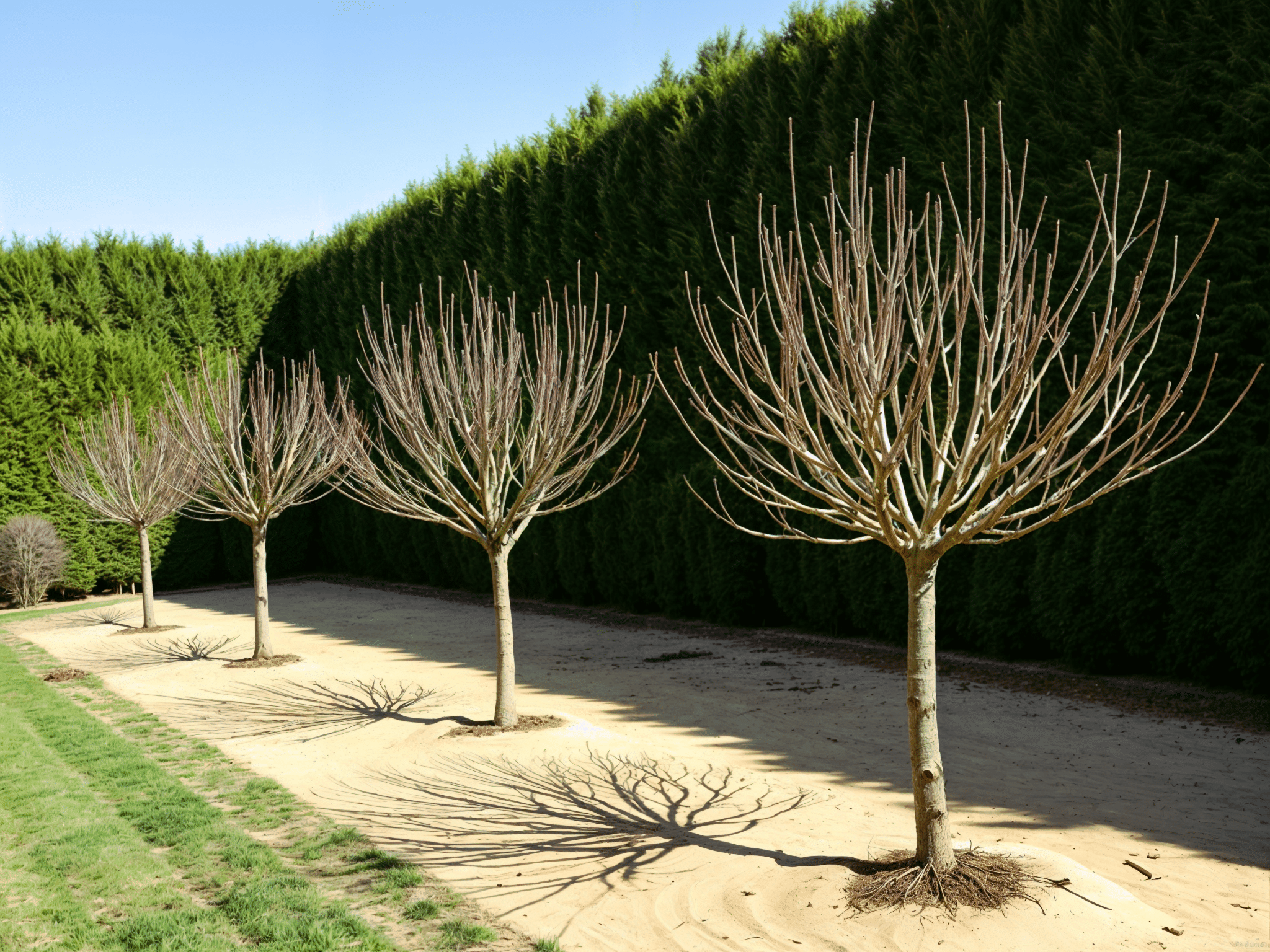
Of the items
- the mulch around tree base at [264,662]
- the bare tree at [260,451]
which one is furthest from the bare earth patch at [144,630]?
the mulch around tree base at [264,662]

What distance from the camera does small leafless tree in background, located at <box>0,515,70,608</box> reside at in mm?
16031

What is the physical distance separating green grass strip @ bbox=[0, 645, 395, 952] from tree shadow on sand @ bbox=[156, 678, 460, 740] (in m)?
0.98

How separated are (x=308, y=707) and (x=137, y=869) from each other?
3.50m

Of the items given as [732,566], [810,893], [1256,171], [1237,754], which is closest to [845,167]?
[1256,171]

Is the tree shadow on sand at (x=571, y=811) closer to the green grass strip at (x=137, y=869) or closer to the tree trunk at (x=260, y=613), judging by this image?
the green grass strip at (x=137, y=869)

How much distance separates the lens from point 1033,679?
808 centimetres

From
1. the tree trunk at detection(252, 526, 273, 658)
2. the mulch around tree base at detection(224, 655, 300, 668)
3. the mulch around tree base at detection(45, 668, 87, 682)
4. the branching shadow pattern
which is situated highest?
the tree trunk at detection(252, 526, 273, 658)

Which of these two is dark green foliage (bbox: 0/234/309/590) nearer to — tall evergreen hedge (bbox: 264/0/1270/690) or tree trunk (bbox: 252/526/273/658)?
tall evergreen hedge (bbox: 264/0/1270/690)

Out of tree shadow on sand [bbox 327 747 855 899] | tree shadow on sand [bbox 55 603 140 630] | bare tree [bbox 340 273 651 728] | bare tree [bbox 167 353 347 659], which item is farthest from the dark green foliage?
tree shadow on sand [bbox 327 747 855 899]

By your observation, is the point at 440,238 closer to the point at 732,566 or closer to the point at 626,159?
the point at 626,159

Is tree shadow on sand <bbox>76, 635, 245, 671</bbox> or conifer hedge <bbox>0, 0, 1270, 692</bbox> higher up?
conifer hedge <bbox>0, 0, 1270, 692</bbox>

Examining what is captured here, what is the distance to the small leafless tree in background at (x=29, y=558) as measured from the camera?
A: 1603 cm

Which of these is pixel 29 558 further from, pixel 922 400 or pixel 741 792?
pixel 922 400

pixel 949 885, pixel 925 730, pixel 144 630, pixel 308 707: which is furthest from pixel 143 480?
pixel 949 885
